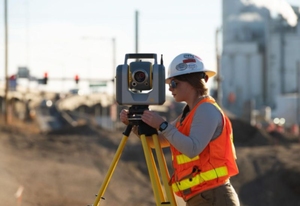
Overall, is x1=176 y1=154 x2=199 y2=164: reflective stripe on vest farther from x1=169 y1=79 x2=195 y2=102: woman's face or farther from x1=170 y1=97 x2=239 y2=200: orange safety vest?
x1=169 y1=79 x2=195 y2=102: woman's face

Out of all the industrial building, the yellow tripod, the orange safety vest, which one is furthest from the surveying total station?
the industrial building

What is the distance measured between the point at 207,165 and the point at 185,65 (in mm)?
588

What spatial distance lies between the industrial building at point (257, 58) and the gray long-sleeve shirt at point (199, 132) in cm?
6968

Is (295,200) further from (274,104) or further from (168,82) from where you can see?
(274,104)

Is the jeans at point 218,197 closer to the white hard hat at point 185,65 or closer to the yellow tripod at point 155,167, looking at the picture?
the yellow tripod at point 155,167

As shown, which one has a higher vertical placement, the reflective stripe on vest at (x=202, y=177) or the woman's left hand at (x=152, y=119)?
the woman's left hand at (x=152, y=119)

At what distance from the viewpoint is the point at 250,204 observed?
69.4ft

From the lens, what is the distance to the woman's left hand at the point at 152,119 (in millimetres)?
4637

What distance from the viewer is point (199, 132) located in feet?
15.0

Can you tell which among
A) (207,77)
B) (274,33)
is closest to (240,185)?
(207,77)

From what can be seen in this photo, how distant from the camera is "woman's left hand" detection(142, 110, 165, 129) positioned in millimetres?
4637

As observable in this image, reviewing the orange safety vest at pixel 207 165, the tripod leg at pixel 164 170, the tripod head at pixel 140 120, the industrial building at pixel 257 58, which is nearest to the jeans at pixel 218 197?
the orange safety vest at pixel 207 165

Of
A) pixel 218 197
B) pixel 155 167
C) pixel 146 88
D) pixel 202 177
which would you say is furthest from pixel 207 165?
pixel 146 88

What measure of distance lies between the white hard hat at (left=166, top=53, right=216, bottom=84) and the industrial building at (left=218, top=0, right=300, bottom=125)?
228 ft
